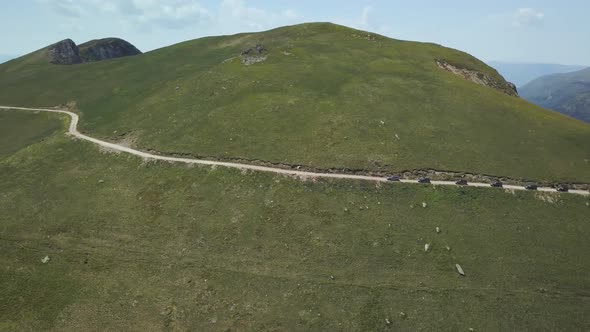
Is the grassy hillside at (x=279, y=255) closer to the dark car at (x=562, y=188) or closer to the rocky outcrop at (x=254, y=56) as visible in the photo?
the dark car at (x=562, y=188)

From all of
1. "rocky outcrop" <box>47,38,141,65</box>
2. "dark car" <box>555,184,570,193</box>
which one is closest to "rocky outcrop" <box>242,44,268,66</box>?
"dark car" <box>555,184,570,193</box>

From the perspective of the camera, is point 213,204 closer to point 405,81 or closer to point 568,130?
point 405,81

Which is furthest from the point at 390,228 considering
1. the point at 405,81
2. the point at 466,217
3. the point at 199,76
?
the point at 199,76

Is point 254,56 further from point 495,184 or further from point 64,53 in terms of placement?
point 64,53

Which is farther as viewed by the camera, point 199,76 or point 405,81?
point 199,76

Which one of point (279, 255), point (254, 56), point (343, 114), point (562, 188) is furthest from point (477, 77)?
point (279, 255)

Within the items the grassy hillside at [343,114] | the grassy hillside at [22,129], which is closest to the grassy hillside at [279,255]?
the grassy hillside at [343,114]
